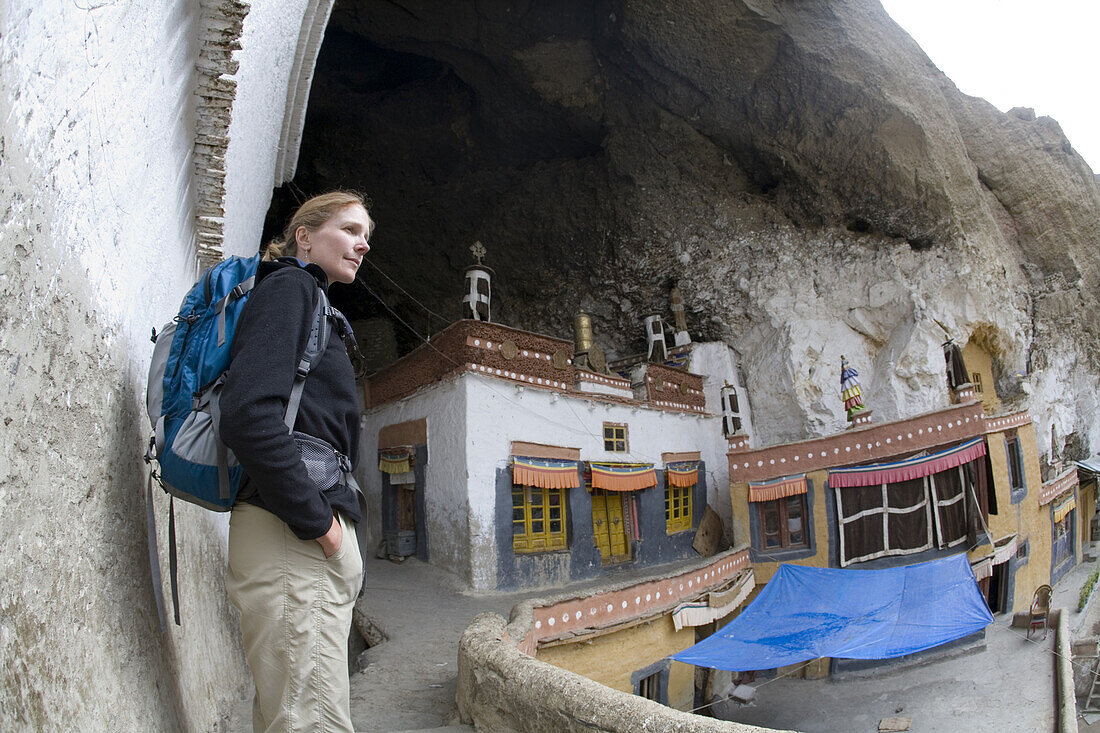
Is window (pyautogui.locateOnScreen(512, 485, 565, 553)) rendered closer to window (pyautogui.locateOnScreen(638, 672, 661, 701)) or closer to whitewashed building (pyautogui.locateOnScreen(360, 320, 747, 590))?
whitewashed building (pyautogui.locateOnScreen(360, 320, 747, 590))

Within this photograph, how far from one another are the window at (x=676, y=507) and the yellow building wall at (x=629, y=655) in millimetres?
3978

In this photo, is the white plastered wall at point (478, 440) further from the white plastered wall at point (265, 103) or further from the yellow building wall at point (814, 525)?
the white plastered wall at point (265, 103)

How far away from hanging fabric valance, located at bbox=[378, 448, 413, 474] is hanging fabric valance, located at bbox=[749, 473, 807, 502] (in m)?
6.43

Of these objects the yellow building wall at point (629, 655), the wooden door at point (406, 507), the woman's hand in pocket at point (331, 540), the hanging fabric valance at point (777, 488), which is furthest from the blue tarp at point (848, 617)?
the woman's hand in pocket at point (331, 540)

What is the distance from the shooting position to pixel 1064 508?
609 inches

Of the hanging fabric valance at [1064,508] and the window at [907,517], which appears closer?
the window at [907,517]

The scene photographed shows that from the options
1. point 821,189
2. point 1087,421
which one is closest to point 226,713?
point 821,189

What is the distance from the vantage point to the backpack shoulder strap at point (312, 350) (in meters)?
2.07

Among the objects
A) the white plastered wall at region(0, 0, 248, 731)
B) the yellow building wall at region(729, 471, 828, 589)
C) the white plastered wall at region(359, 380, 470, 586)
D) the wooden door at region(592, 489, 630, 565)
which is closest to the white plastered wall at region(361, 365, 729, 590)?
Answer: the white plastered wall at region(359, 380, 470, 586)

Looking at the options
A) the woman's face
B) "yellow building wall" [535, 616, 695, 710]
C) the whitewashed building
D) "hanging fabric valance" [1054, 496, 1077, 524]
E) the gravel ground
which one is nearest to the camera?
the woman's face

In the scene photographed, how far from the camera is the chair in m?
10.3

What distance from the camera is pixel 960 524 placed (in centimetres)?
1191

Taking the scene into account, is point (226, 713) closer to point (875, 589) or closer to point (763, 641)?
point (763, 641)

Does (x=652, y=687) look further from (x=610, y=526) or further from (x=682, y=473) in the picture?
(x=682, y=473)
